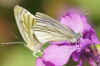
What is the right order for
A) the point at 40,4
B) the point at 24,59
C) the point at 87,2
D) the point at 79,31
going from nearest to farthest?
the point at 79,31 → the point at 24,59 → the point at 87,2 → the point at 40,4

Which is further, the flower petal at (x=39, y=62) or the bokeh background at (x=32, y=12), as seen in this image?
the bokeh background at (x=32, y=12)

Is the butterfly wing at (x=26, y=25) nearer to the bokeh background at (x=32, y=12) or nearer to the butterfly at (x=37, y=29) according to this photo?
the butterfly at (x=37, y=29)

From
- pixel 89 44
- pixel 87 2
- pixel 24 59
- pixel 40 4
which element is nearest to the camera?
pixel 89 44

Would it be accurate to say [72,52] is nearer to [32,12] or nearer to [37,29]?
[37,29]

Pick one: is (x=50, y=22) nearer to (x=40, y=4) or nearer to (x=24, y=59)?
(x=24, y=59)

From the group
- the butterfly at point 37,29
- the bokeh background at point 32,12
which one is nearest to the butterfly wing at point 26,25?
the butterfly at point 37,29

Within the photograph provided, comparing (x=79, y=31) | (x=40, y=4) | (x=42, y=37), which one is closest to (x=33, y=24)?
(x=42, y=37)

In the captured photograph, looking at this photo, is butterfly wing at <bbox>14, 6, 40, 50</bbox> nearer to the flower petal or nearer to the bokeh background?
the flower petal
